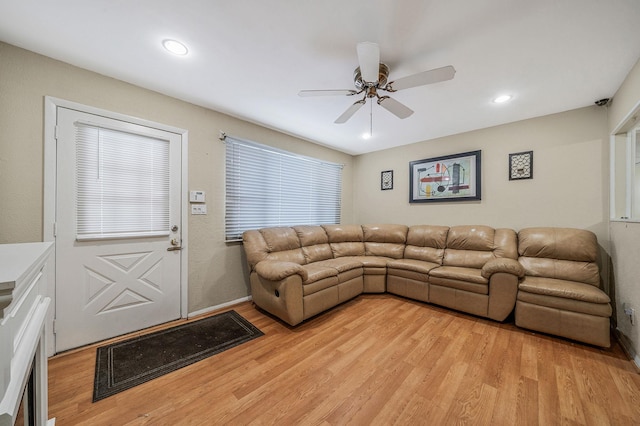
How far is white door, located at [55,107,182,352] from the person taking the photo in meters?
2.04

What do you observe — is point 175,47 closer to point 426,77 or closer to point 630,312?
point 426,77

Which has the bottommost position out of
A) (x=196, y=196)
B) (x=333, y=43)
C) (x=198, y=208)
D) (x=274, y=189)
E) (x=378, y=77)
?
(x=198, y=208)

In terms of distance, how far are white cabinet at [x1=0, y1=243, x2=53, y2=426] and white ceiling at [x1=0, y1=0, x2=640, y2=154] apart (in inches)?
61.4

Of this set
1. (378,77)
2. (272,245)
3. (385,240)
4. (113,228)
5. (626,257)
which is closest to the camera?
(378,77)

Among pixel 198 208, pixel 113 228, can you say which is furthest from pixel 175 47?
pixel 113 228

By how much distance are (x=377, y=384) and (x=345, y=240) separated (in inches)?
101

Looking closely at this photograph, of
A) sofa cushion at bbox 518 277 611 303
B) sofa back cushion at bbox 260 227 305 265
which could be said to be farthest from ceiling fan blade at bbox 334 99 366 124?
sofa cushion at bbox 518 277 611 303

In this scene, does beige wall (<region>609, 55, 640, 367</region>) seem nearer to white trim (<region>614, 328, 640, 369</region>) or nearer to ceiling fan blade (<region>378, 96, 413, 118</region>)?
white trim (<region>614, 328, 640, 369</region>)

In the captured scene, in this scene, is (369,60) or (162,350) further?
(162,350)

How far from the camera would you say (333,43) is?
1.76m

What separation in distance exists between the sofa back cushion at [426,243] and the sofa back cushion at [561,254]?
3.00 ft

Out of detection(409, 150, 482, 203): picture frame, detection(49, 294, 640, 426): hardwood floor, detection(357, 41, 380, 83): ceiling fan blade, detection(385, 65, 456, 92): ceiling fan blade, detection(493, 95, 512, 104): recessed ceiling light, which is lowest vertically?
detection(49, 294, 640, 426): hardwood floor

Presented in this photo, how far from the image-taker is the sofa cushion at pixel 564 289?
2.15 meters

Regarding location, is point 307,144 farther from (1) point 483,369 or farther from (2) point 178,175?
(1) point 483,369
